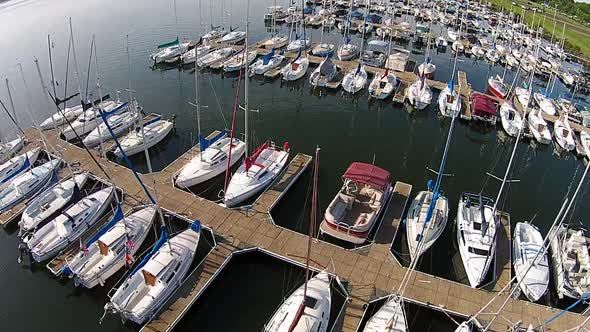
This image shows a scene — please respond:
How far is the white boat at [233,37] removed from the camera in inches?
3147

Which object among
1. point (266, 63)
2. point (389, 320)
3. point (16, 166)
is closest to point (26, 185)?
point (16, 166)

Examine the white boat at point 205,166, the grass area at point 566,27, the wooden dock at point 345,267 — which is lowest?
the wooden dock at point 345,267

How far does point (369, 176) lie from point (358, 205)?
2.92 meters

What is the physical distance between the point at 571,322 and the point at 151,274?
2890 centimetres

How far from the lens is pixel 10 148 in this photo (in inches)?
1672

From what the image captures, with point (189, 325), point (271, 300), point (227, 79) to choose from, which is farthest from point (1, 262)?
point (227, 79)

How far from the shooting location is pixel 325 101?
6134 centimetres

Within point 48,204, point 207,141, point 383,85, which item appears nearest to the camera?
point 48,204

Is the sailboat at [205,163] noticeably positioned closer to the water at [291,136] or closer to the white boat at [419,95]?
the water at [291,136]

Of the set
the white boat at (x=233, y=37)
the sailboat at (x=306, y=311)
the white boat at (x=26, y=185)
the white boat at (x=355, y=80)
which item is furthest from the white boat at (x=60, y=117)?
the white boat at (x=355, y=80)

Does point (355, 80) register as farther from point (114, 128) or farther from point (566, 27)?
point (566, 27)

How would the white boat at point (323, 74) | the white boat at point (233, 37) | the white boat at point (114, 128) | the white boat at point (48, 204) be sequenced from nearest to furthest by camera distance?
the white boat at point (48, 204), the white boat at point (114, 128), the white boat at point (323, 74), the white boat at point (233, 37)

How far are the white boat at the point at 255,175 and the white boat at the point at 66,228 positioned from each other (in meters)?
Answer: 10.2

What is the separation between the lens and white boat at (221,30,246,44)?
79938mm
